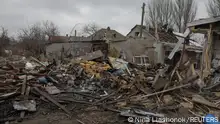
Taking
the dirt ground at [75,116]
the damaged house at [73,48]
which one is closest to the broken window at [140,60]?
the damaged house at [73,48]

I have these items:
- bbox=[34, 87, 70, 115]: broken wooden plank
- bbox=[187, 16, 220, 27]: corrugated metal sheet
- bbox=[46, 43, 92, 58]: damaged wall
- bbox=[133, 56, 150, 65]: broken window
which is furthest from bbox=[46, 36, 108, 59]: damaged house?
bbox=[34, 87, 70, 115]: broken wooden plank

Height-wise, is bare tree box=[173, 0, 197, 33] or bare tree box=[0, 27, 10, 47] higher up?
bare tree box=[173, 0, 197, 33]

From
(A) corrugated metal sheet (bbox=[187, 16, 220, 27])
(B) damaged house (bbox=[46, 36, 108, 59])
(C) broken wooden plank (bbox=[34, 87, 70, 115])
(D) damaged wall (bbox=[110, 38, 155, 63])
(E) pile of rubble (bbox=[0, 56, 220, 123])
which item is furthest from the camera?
(B) damaged house (bbox=[46, 36, 108, 59])

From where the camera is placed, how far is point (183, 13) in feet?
107

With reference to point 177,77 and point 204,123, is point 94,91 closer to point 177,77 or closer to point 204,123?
point 177,77

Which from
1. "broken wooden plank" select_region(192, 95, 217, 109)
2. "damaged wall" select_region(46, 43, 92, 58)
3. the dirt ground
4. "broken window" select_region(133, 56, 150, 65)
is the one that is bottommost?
the dirt ground

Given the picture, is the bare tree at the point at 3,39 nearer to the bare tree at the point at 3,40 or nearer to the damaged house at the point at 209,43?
the bare tree at the point at 3,40

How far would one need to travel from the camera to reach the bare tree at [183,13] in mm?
31953

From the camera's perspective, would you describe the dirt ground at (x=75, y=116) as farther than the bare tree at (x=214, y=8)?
No

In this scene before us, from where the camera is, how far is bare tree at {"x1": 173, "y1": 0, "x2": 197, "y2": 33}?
32.0 metres

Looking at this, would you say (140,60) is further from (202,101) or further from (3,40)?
(3,40)

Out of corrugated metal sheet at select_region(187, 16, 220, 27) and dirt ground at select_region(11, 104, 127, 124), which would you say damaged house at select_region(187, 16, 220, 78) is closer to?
corrugated metal sheet at select_region(187, 16, 220, 27)

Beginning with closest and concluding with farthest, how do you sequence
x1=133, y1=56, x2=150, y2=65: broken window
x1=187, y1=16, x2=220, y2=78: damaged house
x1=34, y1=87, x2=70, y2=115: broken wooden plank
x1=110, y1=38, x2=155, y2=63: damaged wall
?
x1=34, y1=87, x2=70, y2=115: broken wooden plank
x1=187, y1=16, x2=220, y2=78: damaged house
x1=133, y1=56, x2=150, y2=65: broken window
x1=110, y1=38, x2=155, y2=63: damaged wall

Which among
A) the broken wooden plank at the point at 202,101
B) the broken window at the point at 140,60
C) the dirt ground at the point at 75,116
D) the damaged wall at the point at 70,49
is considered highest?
the damaged wall at the point at 70,49
